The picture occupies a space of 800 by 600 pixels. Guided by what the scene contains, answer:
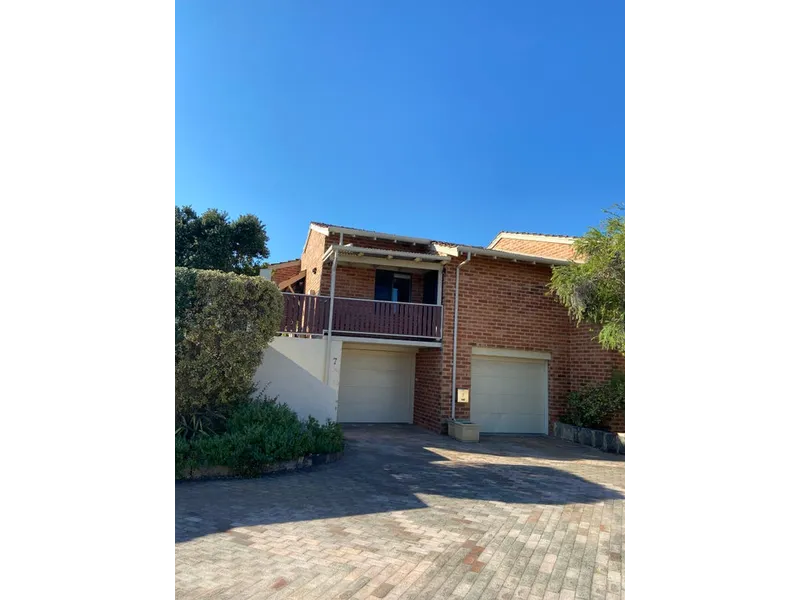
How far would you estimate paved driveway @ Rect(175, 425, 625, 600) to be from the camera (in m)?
3.17

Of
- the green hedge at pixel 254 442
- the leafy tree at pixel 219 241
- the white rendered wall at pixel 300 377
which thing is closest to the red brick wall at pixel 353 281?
the white rendered wall at pixel 300 377

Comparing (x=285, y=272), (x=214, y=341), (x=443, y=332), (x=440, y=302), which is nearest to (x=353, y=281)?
(x=440, y=302)

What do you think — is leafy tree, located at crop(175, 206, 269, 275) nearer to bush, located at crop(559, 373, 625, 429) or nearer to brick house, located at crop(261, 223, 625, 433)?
brick house, located at crop(261, 223, 625, 433)

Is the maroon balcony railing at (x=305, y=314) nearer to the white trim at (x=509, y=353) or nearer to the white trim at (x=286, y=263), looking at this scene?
the white trim at (x=509, y=353)

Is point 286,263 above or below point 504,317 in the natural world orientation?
above

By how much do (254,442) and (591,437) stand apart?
7500 millimetres

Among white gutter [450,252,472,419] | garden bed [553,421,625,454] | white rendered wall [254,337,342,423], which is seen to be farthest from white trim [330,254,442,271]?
garden bed [553,421,625,454]

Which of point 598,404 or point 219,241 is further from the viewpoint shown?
point 219,241

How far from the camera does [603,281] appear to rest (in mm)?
7984

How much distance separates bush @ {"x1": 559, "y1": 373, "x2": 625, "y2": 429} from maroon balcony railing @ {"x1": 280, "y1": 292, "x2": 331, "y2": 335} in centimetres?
631

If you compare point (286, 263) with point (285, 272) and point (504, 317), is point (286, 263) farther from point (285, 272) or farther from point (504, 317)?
point (504, 317)

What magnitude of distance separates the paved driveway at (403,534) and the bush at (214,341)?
1429mm
